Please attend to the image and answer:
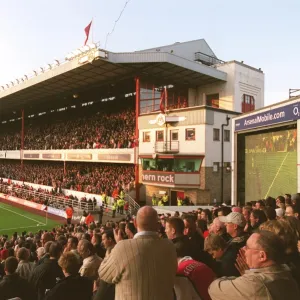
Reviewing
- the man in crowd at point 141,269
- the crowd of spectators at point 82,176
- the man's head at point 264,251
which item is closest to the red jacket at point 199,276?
the man in crowd at point 141,269

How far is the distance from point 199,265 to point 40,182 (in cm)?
4465

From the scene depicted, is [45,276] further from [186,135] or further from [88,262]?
[186,135]

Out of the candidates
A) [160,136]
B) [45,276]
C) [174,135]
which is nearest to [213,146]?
[174,135]

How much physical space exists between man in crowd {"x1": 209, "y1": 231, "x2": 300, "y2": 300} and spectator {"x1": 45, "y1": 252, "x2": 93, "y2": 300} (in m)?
2.26

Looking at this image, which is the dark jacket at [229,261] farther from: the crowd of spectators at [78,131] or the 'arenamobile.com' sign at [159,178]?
the crowd of spectators at [78,131]

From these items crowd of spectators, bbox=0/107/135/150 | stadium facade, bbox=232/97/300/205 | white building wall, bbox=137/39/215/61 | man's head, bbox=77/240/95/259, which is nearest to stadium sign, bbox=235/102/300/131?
stadium facade, bbox=232/97/300/205

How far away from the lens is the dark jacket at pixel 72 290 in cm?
415

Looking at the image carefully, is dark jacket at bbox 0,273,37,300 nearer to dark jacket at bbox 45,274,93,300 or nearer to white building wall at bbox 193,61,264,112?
dark jacket at bbox 45,274,93,300

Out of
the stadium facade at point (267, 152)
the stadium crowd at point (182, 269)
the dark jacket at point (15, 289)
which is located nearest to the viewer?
the stadium crowd at point (182, 269)

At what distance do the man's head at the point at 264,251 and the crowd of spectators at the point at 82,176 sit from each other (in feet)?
96.4

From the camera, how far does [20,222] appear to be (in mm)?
27922

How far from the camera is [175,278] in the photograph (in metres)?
3.17

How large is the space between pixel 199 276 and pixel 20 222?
27849mm

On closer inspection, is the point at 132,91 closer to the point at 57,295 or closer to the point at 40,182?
the point at 40,182
